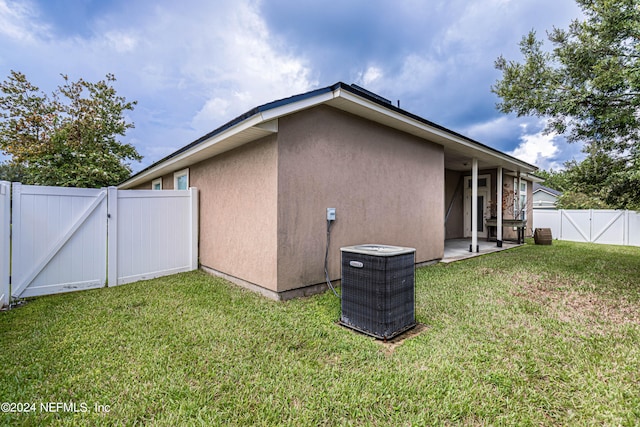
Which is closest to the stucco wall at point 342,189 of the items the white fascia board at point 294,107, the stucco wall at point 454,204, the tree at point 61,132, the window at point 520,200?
the white fascia board at point 294,107

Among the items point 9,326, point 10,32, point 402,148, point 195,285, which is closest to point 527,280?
point 402,148

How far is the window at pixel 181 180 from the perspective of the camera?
25.7ft

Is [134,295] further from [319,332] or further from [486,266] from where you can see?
[486,266]

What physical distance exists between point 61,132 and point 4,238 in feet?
43.6

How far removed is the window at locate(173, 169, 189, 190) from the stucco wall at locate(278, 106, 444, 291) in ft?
15.1

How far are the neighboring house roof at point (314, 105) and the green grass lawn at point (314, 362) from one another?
2.72m

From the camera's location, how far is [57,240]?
4836 mm

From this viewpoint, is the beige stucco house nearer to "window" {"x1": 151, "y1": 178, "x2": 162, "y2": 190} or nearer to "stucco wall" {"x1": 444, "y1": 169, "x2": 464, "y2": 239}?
"window" {"x1": 151, "y1": 178, "x2": 162, "y2": 190}

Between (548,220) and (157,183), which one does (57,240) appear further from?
(548,220)

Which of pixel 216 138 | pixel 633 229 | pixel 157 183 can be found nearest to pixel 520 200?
pixel 633 229

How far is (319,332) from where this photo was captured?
128 inches

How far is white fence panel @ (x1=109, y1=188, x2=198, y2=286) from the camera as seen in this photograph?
5402 mm

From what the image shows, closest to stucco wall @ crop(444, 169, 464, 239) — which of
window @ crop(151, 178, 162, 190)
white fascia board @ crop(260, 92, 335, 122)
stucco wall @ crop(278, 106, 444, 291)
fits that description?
stucco wall @ crop(278, 106, 444, 291)

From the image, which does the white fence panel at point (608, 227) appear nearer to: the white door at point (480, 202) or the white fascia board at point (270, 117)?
the white door at point (480, 202)
